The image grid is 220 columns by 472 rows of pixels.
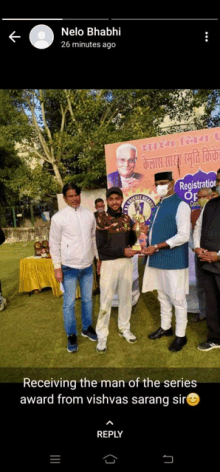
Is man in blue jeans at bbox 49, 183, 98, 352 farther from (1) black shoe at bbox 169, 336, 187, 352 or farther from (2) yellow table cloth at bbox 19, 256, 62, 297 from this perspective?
(2) yellow table cloth at bbox 19, 256, 62, 297

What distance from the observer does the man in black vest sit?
2338 mm

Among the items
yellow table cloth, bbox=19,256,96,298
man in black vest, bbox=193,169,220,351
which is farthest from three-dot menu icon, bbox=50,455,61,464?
yellow table cloth, bbox=19,256,96,298

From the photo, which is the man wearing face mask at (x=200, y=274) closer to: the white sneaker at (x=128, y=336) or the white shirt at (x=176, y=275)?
the white shirt at (x=176, y=275)

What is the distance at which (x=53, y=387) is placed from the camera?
144 centimetres

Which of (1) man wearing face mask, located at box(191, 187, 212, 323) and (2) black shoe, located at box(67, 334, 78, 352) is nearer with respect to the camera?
(2) black shoe, located at box(67, 334, 78, 352)

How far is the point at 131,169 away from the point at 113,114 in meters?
7.97

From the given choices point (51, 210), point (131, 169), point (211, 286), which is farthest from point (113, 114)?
point (211, 286)

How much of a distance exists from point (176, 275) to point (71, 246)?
106 cm

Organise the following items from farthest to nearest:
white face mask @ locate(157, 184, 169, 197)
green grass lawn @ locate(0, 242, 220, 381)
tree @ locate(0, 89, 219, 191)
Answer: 1. tree @ locate(0, 89, 219, 191)
2. white face mask @ locate(157, 184, 169, 197)
3. green grass lawn @ locate(0, 242, 220, 381)

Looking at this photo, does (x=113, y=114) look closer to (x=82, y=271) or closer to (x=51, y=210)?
(x=51, y=210)

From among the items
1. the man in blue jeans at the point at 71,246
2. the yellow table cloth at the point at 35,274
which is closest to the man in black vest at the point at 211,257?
the man in blue jeans at the point at 71,246
